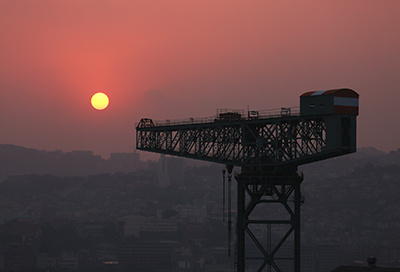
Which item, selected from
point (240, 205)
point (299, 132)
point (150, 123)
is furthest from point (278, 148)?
point (150, 123)

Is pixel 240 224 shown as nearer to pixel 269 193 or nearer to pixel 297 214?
pixel 269 193

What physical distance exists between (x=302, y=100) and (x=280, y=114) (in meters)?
3.72

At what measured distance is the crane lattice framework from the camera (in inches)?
3693

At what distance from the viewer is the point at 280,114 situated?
99.0 metres

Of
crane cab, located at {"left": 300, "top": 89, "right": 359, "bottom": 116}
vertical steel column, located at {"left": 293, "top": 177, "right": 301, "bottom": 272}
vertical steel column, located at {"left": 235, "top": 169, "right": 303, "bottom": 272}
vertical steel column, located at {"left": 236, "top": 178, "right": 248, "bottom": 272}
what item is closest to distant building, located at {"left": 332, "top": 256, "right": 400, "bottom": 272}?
vertical steel column, located at {"left": 293, "top": 177, "right": 301, "bottom": 272}

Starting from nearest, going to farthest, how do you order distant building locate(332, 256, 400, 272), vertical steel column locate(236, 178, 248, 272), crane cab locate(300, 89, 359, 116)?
crane cab locate(300, 89, 359, 116), vertical steel column locate(236, 178, 248, 272), distant building locate(332, 256, 400, 272)

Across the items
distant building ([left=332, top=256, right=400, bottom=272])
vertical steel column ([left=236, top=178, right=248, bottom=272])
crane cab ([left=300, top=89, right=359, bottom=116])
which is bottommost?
distant building ([left=332, top=256, right=400, bottom=272])

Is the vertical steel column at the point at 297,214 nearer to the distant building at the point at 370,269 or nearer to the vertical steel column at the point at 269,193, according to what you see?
the vertical steel column at the point at 269,193

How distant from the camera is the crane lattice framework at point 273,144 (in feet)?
308

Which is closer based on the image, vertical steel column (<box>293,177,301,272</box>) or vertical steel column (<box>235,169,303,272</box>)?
vertical steel column (<box>235,169,303,272</box>)

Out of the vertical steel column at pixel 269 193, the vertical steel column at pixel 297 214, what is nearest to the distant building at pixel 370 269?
the vertical steel column at pixel 297 214

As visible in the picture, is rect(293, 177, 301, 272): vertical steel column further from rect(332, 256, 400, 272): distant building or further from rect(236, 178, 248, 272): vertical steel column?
rect(332, 256, 400, 272): distant building

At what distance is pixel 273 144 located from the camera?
101 metres

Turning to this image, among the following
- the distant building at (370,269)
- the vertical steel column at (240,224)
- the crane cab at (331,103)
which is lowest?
the distant building at (370,269)
